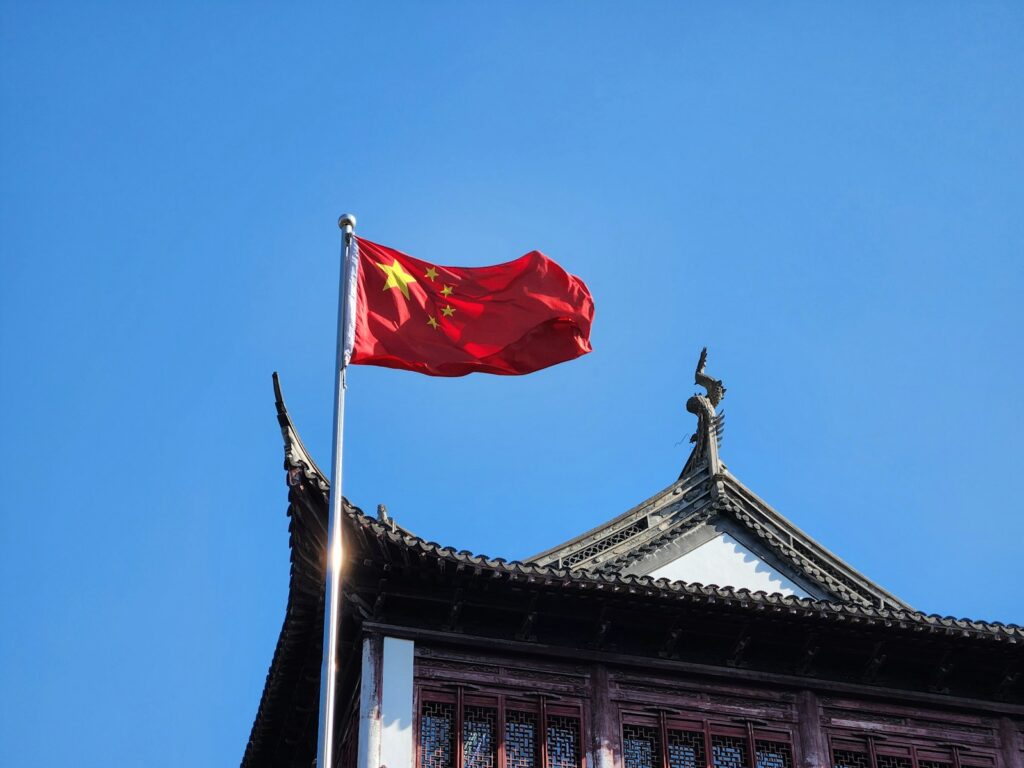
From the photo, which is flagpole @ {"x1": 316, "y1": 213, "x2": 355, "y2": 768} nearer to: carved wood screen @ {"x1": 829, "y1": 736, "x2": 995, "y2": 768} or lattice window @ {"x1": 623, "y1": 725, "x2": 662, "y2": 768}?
lattice window @ {"x1": 623, "y1": 725, "x2": 662, "y2": 768}

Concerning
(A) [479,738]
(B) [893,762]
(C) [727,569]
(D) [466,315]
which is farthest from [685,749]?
(D) [466,315]

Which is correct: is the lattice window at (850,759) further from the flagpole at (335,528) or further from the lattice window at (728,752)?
the flagpole at (335,528)

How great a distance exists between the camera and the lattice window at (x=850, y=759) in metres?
24.1

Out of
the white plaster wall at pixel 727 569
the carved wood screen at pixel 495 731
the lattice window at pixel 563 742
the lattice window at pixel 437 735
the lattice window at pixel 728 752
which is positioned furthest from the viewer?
the white plaster wall at pixel 727 569

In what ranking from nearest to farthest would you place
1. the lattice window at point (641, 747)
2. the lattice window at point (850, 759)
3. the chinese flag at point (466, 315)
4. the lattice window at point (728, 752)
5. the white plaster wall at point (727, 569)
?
the chinese flag at point (466, 315), the lattice window at point (641, 747), the lattice window at point (728, 752), the lattice window at point (850, 759), the white plaster wall at point (727, 569)

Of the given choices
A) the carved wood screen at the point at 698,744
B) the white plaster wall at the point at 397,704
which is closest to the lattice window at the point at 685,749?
the carved wood screen at the point at 698,744

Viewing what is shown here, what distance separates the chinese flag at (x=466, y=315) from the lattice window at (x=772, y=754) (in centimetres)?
603

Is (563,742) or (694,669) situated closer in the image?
(563,742)

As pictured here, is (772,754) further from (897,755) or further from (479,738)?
(479,738)

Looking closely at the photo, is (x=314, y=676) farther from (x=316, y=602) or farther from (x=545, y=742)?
(x=545, y=742)

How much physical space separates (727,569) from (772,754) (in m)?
3.57

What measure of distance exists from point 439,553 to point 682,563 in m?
5.18

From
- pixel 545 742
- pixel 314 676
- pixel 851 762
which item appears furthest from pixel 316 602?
pixel 851 762

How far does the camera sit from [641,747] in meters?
23.3
